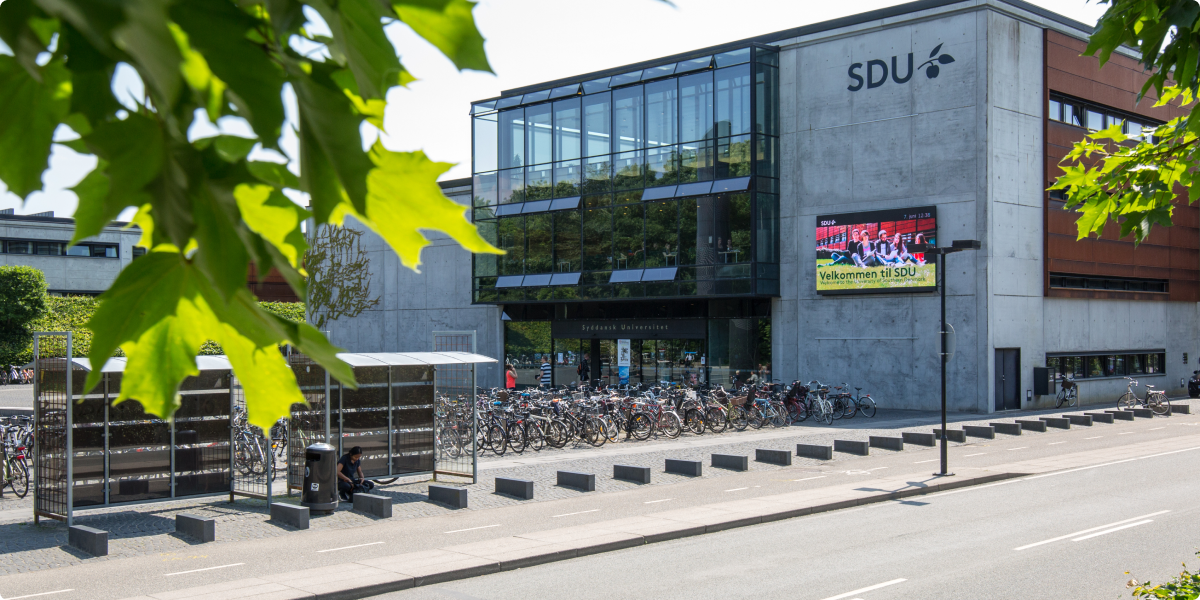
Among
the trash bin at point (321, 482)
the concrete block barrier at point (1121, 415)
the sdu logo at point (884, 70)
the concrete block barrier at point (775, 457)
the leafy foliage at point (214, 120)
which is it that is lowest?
the concrete block barrier at point (1121, 415)

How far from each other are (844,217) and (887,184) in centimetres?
181

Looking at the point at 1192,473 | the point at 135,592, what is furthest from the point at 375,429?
the point at 1192,473

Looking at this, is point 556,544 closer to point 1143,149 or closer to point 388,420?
point 388,420

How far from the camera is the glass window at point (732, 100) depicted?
3591 centimetres

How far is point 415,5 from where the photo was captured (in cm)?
126

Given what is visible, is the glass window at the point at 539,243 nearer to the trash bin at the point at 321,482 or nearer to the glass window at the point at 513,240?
the glass window at the point at 513,240

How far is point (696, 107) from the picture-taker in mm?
36562

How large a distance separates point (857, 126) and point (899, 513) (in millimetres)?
22243

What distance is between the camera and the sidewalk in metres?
10.5

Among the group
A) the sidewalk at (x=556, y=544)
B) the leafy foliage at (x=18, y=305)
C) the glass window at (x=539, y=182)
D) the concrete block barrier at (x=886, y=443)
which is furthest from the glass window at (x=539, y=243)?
the leafy foliage at (x=18, y=305)

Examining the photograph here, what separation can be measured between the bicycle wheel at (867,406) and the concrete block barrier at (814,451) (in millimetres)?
10566

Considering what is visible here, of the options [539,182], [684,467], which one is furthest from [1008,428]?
[539,182]

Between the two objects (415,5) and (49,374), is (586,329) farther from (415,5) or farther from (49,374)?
(415,5)

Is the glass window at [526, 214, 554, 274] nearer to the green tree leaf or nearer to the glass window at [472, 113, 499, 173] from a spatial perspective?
the glass window at [472, 113, 499, 173]
